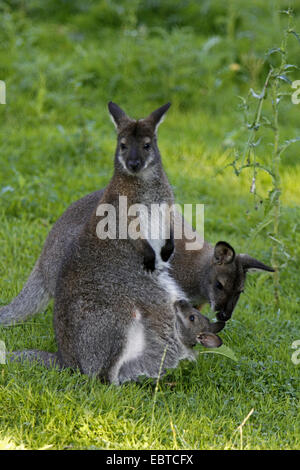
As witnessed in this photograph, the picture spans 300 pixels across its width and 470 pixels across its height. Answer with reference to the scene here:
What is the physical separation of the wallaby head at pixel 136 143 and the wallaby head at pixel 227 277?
0.84 m

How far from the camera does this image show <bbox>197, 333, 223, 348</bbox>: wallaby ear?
4.69 meters

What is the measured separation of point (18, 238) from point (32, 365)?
7.15 feet

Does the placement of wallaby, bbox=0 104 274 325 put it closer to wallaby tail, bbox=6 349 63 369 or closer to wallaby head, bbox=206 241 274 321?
wallaby head, bbox=206 241 274 321

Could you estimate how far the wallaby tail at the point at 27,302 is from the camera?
5.23 metres

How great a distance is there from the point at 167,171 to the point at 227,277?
2903 millimetres

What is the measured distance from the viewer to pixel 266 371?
4.75m

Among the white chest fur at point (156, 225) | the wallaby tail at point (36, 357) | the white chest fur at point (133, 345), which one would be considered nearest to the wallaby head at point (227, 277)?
the white chest fur at point (156, 225)

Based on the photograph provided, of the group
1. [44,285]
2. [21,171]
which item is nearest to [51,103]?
[21,171]

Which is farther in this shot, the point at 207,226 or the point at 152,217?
the point at 207,226

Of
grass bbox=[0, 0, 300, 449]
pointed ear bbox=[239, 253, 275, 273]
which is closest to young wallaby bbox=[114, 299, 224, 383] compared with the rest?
grass bbox=[0, 0, 300, 449]

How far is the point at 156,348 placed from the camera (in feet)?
15.4

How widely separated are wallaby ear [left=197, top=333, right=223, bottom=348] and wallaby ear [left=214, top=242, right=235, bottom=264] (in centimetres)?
69

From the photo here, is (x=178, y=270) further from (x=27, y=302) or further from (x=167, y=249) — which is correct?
(x=27, y=302)
